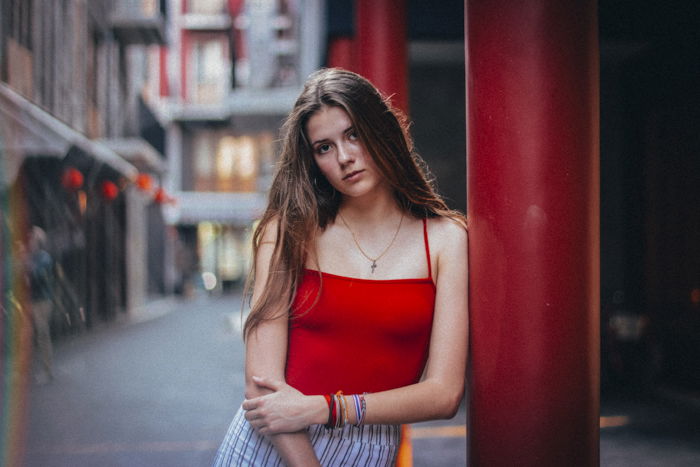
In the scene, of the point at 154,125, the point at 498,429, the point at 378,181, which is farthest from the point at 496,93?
the point at 154,125

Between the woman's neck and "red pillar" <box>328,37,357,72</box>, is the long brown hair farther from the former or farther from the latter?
"red pillar" <box>328,37,357,72</box>

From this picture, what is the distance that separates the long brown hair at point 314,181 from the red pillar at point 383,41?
180 centimetres

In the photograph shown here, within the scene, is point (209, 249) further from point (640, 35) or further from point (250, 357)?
point (250, 357)

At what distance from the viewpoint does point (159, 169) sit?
19500 mm

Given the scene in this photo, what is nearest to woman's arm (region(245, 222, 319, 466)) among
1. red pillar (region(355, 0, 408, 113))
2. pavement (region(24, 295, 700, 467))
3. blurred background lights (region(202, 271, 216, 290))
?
red pillar (region(355, 0, 408, 113))

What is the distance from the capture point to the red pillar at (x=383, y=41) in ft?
12.2

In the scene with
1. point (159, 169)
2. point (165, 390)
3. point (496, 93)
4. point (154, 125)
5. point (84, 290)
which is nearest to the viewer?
point (496, 93)

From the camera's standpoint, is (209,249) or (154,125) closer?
(154,125)

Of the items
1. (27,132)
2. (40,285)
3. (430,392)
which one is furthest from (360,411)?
(40,285)

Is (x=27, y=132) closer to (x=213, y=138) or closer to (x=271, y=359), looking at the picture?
(x=271, y=359)

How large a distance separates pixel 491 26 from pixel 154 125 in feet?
57.0

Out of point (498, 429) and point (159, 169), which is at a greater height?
point (159, 169)

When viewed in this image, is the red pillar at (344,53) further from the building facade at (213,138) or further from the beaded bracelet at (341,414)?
the building facade at (213,138)

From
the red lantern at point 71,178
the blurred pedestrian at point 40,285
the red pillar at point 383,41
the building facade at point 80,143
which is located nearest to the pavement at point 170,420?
the blurred pedestrian at point 40,285
